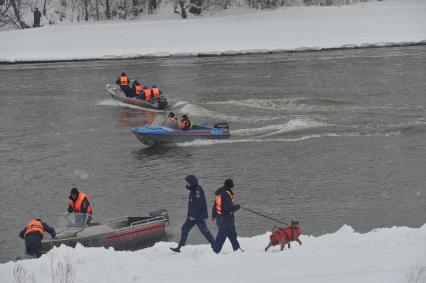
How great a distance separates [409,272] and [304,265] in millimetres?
2098

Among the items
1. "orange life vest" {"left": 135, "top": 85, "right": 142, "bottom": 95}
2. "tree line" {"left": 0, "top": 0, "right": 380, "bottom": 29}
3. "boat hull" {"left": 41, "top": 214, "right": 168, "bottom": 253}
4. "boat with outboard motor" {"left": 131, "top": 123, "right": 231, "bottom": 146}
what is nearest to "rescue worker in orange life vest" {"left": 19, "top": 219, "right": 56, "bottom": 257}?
"boat hull" {"left": 41, "top": 214, "right": 168, "bottom": 253}

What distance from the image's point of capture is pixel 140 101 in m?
38.8

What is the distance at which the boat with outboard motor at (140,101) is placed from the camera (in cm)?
3747

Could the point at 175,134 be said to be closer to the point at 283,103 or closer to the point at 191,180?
the point at 283,103

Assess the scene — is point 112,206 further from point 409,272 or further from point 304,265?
point 409,272

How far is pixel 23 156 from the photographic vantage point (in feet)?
93.4

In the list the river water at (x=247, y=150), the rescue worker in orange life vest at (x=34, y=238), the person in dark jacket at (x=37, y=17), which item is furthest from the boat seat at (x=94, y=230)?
the person in dark jacket at (x=37, y=17)

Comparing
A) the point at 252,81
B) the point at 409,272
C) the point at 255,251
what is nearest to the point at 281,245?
the point at 255,251

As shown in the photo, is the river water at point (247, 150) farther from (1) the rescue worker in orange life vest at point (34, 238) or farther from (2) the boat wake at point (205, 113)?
(1) the rescue worker in orange life vest at point (34, 238)

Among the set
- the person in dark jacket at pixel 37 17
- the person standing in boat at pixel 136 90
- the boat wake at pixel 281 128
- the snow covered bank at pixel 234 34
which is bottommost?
the boat wake at pixel 281 128

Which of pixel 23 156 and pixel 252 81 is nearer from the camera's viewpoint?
pixel 23 156

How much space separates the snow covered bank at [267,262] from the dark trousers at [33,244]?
2.66 feet

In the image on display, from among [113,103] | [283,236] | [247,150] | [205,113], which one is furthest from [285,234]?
[113,103]

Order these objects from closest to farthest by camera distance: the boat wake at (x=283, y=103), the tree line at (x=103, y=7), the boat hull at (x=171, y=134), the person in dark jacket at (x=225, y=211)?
the person in dark jacket at (x=225, y=211)
the boat hull at (x=171, y=134)
the boat wake at (x=283, y=103)
the tree line at (x=103, y=7)
